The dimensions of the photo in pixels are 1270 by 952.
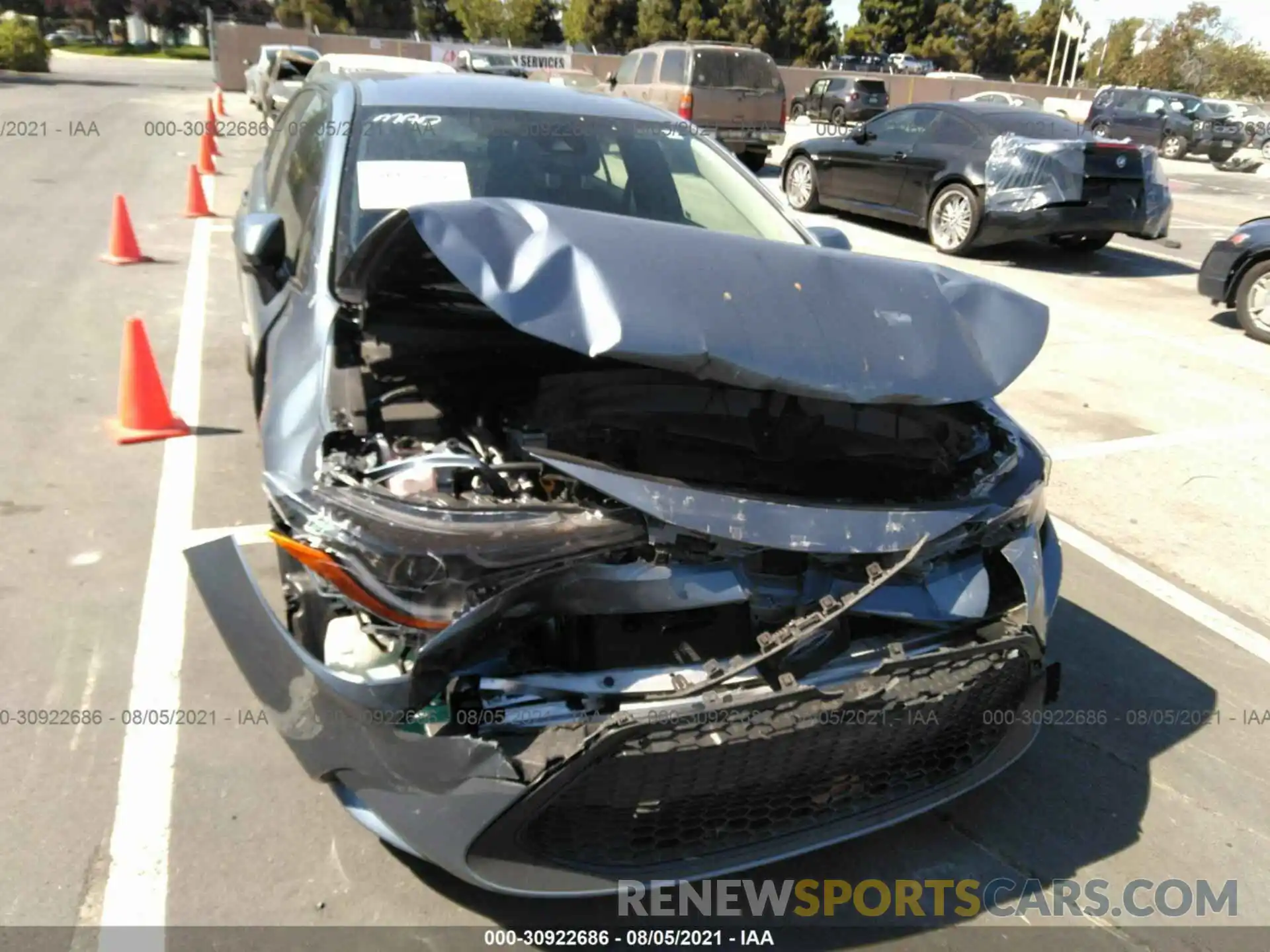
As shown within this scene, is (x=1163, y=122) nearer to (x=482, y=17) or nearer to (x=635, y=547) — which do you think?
Result: (x=635, y=547)

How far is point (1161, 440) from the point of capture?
612 centimetres

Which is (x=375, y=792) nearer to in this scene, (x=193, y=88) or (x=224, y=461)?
(x=224, y=461)

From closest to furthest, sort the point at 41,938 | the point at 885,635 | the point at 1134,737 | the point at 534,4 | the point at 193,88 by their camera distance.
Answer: the point at 41,938 < the point at 885,635 < the point at 1134,737 < the point at 193,88 < the point at 534,4

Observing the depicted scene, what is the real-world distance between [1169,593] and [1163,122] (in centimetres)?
2836

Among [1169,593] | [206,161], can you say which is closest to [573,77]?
[206,161]

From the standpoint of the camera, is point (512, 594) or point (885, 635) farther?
point (885, 635)

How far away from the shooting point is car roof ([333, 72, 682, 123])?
3955mm

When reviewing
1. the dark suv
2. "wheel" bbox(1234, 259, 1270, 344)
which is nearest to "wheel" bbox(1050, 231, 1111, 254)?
"wheel" bbox(1234, 259, 1270, 344)

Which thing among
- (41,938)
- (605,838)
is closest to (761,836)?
(605,838)

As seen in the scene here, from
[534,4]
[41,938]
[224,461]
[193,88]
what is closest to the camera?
[41,938]

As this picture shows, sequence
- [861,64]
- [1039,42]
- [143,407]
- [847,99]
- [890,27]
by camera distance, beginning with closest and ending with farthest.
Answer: [143,407] < [847,99] < [861,64] < [890,27] < [1039,42]

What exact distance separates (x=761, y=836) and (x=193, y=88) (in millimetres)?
35604

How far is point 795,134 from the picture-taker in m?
29.2

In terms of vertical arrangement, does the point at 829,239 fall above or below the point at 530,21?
below
